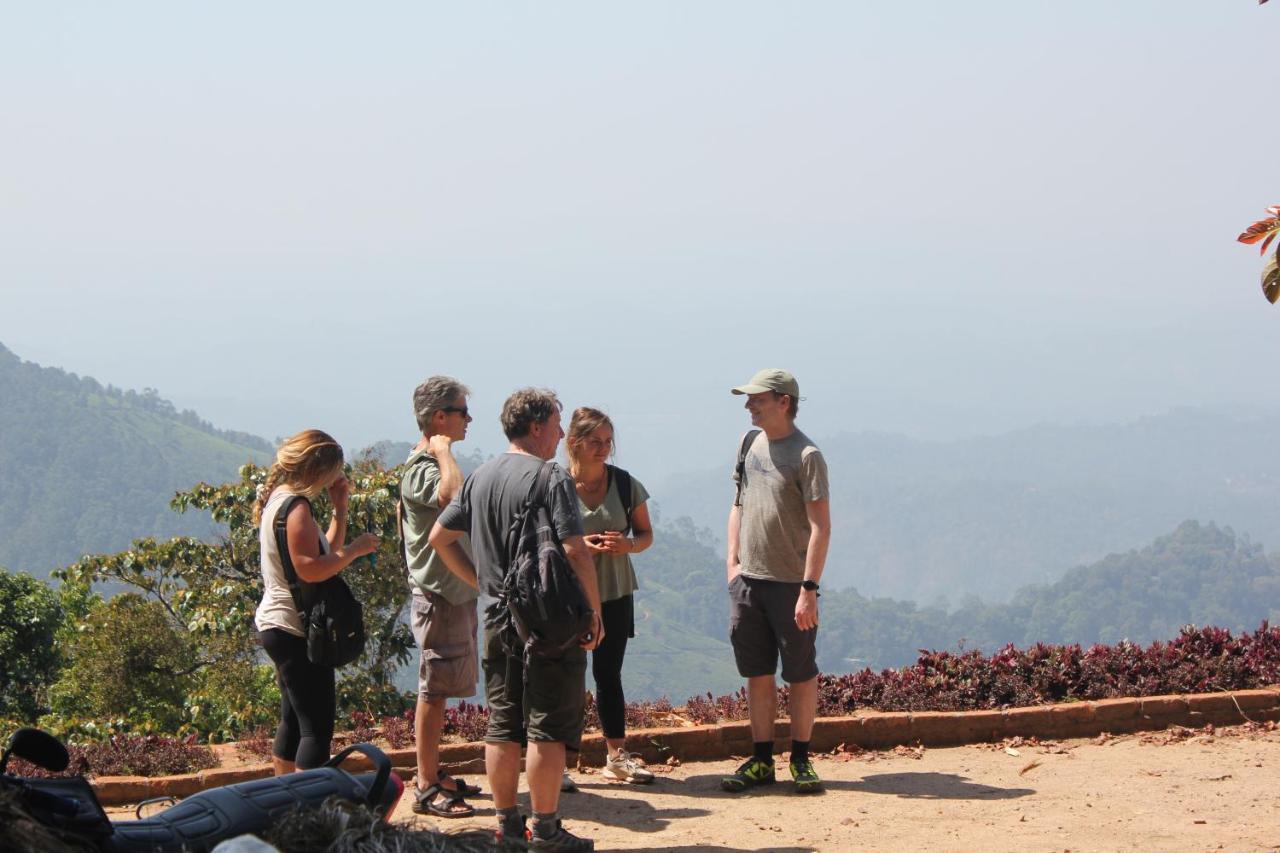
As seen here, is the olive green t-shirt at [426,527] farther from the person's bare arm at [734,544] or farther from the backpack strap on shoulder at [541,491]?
the person's bare arm at [734,544]

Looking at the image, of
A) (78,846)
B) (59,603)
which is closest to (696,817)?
(78,846)

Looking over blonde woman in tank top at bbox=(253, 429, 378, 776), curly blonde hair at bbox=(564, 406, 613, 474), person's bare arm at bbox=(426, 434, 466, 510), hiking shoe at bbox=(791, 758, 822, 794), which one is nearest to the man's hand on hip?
hiking shoe at bbox=(791, 758, 822, 794)

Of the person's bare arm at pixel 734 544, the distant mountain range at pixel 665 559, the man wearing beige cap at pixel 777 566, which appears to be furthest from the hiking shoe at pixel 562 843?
the distant mountain range at pixel 665 559

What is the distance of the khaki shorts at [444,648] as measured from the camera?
5.84 metres

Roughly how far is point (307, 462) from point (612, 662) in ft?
6.43

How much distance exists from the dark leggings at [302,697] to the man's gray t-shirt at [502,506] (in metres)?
0.75

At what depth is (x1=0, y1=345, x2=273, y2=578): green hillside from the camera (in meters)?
152

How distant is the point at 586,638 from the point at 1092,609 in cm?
17961

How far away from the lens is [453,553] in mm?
5504

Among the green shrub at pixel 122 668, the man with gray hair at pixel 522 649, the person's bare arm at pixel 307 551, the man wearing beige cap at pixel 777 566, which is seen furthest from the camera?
the green shrub at pixel 122 668

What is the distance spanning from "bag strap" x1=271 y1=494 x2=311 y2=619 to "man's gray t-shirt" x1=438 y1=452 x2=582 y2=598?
0.67 meters

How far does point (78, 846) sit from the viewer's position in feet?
9.58

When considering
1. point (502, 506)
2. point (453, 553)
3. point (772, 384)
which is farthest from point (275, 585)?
point (772, 384)

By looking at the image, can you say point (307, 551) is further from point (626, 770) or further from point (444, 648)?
point (626, 770)
